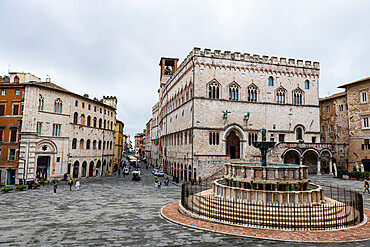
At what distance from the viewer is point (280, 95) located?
125 feet

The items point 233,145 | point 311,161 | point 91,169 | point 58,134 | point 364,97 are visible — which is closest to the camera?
point 58,134

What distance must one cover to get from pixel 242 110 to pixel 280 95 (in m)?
7.20

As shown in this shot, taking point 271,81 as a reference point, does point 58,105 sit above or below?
below

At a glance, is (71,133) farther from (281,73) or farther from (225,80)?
(281,73)

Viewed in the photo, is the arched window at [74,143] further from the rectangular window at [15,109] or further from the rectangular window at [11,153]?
the rectangular window at [15,109]

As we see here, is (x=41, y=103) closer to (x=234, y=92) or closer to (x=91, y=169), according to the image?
(x=91, y=169)

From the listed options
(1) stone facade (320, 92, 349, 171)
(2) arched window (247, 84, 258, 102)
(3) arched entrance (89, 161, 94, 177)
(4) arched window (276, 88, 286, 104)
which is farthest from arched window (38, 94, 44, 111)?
(1) stone facade (320, 92, 349, 171)

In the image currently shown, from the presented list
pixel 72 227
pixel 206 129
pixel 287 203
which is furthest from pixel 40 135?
pixel 287 203

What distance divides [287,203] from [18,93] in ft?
115

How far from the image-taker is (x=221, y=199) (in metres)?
15.1

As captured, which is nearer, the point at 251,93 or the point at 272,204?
the point at 272,204

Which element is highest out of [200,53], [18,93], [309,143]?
[200,53]

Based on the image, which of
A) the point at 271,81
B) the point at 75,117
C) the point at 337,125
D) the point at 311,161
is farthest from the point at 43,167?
the point at 337,125

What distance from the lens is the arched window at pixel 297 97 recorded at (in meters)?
38.7
